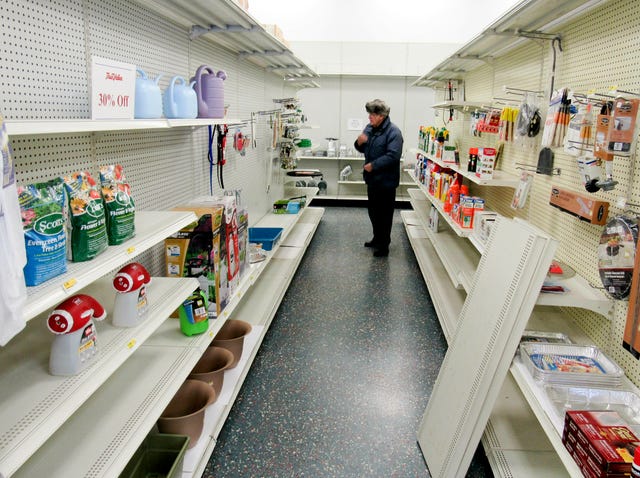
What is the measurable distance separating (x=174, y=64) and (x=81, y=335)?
1.83 meters

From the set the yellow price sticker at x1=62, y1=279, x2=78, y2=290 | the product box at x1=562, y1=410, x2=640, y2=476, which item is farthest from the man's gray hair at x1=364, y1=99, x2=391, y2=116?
the yellow price sticker at x1=62, y1=279, x2=78, y2=290

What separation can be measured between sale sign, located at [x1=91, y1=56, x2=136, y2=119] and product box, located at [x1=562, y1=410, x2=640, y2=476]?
5.86 ft

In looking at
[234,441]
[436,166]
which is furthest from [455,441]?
[436,166]

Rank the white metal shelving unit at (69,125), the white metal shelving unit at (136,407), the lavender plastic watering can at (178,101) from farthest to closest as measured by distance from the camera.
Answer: the lavender plastic watering can at (178,101) < the white metal shelving unit at (136,407) < the white metal shelving unit at (69,125)

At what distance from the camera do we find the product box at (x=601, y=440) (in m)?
1.33

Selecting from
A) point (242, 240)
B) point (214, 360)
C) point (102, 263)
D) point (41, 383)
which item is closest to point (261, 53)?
point (242, 240)

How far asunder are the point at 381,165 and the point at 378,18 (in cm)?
448

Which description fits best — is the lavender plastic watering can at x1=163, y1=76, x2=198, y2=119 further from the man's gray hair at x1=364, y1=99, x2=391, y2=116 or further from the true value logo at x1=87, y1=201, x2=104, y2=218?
the man's gray hair at x1=364, y1=99, x2=391, y2=116

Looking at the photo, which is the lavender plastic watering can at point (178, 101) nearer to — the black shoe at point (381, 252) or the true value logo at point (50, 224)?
the true value logo at point (50, 224)

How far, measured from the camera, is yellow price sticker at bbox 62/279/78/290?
1167 millimetres

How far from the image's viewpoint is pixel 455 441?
207 cm

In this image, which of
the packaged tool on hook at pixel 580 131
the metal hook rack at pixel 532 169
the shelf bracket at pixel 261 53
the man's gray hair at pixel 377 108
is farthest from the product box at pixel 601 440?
the man's gray hair at pixel 377 108

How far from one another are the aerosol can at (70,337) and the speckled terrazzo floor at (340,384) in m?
1.15

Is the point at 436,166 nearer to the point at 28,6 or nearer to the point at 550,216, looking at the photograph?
the point at 550,216
